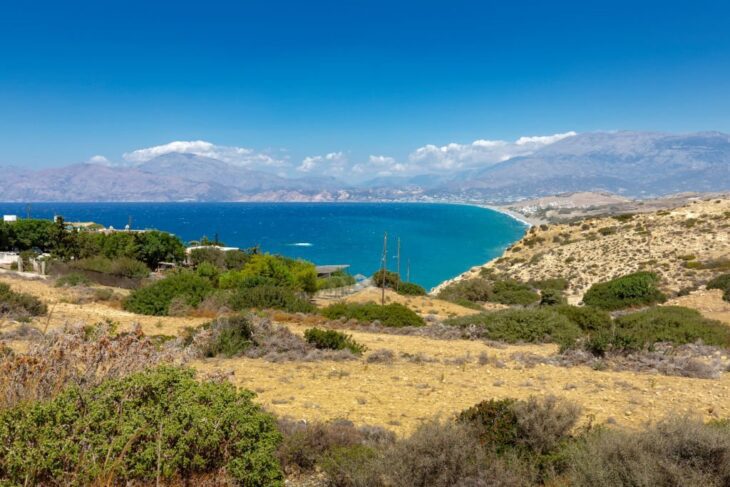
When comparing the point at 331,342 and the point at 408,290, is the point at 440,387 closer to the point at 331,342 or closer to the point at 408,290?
the point at 331,342

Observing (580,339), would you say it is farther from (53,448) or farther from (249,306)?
(53,448)

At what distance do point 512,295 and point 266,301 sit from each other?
2176cm

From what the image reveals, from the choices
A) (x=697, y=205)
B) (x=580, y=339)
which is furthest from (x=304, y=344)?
(x=697, y=205)

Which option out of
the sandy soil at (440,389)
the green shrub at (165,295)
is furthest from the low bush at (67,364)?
the green shrub at (165,295)

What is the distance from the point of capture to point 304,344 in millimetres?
12047

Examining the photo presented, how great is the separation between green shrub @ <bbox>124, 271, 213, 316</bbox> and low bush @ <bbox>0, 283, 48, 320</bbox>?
3.09m

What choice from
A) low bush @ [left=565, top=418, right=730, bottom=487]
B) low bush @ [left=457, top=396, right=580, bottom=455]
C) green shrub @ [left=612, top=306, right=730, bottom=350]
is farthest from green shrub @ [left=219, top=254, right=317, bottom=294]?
low bush @ [left=565, top=418, right=730, bottom=487]

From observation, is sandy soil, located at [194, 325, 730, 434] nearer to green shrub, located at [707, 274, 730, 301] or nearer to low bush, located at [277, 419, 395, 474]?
low bush, located at [277, 419, 395, 474]

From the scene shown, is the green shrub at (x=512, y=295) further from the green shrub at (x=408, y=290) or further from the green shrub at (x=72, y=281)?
the green shrub at (x=72, y=281)

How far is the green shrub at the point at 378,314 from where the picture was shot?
17.6m

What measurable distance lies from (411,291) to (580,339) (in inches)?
825

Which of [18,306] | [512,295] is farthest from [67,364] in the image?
[512,295]

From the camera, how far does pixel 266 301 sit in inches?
766

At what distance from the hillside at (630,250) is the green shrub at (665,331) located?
17.6 m
